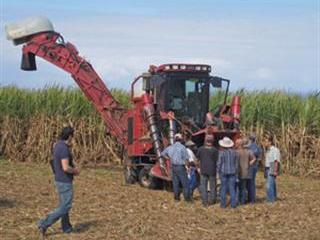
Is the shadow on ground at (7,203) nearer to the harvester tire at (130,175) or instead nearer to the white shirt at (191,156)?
the white shirt at (191,156)

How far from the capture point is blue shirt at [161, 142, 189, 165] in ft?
52.8

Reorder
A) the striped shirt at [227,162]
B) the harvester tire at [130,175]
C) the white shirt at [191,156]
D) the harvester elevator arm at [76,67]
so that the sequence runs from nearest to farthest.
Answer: the striped shirt at [227,162] < the white shirt at [191,156] < the harvester tire at [130,175] < the harvester elevator arm at [76,67]

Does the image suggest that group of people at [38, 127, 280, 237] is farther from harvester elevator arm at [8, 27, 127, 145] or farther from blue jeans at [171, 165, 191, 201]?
harvester elevator arm at [8, 27, 127, 145]

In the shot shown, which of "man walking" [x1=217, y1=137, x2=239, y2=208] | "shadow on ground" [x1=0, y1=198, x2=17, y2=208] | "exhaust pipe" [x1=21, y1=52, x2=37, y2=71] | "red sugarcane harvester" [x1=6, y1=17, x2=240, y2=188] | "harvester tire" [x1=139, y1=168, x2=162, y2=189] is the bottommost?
"shadow on ground" [x1=0, y1=198, x2=17, y2=208]

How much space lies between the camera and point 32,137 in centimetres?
2678

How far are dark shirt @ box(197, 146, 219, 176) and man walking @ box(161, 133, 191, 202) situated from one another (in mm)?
609

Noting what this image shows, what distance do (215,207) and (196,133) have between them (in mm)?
2617

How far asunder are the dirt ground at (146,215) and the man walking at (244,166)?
42 cm

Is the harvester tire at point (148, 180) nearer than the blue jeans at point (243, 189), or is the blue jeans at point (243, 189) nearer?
the blue jeans at point (243, 189)

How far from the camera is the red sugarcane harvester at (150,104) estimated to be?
1769 centimetres

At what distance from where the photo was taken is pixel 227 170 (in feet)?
49.5

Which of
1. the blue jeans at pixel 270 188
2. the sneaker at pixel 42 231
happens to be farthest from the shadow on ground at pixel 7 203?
the blue jeans at pixel 270 188

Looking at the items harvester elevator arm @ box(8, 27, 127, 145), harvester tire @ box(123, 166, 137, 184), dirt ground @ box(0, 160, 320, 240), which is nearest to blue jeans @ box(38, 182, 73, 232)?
dirt ground @ box(0, 160, 320, 240)

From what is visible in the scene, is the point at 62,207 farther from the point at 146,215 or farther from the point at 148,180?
the point at 148,180
